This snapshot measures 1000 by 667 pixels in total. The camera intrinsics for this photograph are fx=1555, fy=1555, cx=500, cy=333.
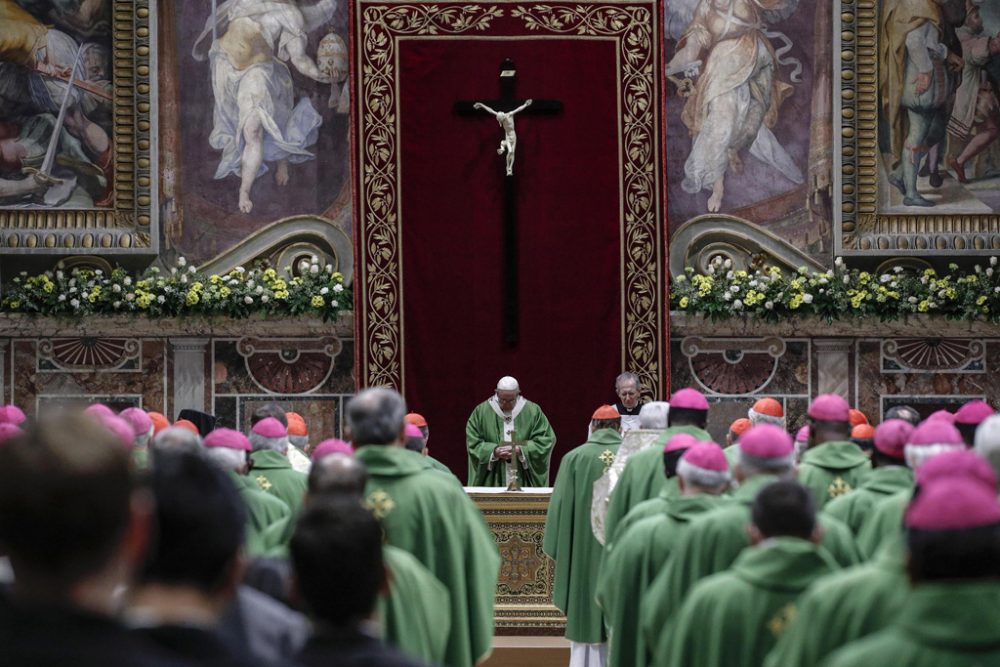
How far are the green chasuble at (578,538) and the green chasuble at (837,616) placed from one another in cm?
643

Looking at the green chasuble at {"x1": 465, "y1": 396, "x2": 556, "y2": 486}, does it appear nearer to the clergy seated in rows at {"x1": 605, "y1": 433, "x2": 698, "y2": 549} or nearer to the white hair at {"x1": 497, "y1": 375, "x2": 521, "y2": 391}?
the white hair at {"x1": 497, "y1": 375, "x2": 521, "y2": 391}

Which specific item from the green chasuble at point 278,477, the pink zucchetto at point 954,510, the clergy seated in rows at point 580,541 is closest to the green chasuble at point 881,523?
the pink zucchetto at point 954,510

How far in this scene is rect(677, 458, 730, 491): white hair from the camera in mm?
5949

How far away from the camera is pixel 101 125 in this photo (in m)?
14.5

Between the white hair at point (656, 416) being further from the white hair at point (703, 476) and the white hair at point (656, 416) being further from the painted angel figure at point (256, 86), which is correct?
the painted angel figure at point (256, 86)

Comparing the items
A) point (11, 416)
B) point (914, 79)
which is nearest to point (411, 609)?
point (11, 416)

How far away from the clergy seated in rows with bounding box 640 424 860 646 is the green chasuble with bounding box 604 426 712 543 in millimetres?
2203

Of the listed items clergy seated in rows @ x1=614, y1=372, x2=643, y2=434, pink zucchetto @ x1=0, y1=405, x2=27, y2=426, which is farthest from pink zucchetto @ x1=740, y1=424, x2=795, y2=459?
clergy seated in rows @ x1=614, y1=372, x2=643, y2=434

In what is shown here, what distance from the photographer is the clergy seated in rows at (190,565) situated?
2.64 m

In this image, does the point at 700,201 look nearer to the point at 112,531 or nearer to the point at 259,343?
the point at 259,343

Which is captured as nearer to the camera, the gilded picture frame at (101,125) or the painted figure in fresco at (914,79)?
the gilded picture frame at (101,125)

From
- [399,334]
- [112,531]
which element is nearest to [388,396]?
[112,531]

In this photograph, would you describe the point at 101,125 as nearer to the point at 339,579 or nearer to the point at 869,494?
the point at 869,494

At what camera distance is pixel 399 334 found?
14344mm
